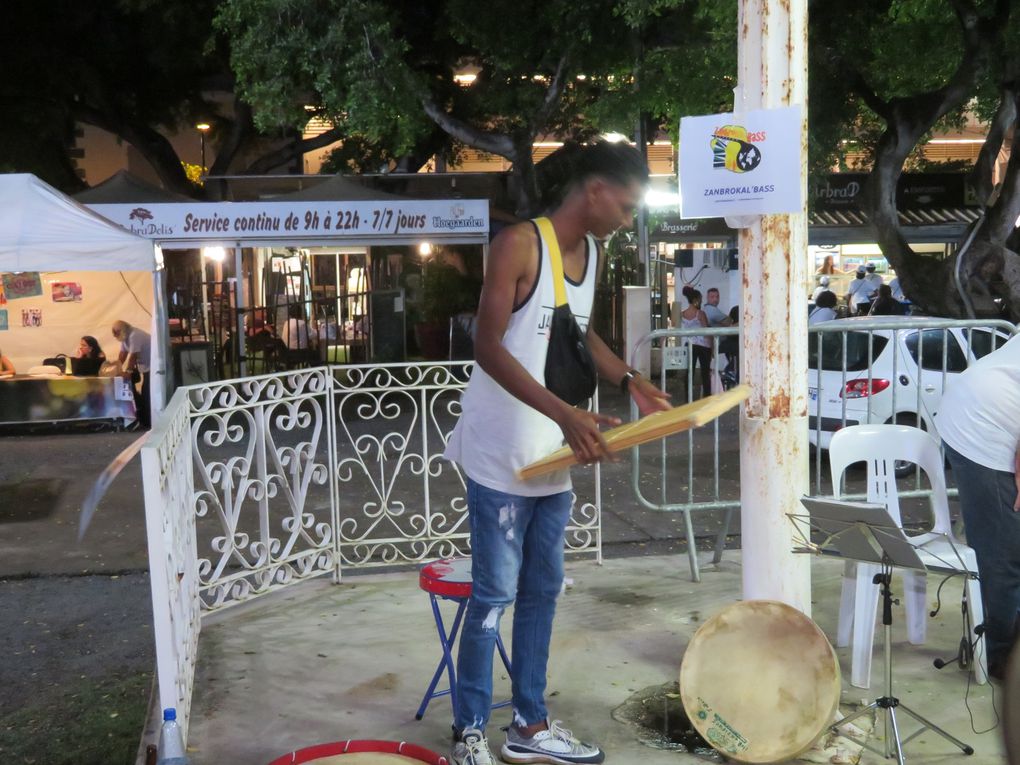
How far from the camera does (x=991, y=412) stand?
14.0 ft

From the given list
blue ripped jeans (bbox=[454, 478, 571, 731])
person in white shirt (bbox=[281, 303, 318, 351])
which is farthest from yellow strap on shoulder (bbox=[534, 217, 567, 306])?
person in white shirt (bbox=[281, 303, 318, 351])

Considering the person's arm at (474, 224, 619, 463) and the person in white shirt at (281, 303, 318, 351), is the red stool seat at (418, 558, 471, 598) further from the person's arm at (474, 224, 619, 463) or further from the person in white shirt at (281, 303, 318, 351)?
the person in white shirt at (281, 303, 318, 351)

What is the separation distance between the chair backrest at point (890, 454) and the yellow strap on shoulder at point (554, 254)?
194 centimetres

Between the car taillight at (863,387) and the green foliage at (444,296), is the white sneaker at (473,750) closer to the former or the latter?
the car taillight at (863,387)

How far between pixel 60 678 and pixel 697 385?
1147 centimetres

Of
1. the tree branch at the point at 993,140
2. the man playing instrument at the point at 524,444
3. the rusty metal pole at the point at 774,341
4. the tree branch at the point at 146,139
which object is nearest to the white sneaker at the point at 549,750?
the man playing instrument at the point at 524,444

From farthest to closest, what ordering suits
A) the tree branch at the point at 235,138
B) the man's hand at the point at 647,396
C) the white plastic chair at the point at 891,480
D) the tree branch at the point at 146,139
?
the tree branch at the point at 235,138 < the tree branch at the point at 146,139 < the white plastic chair at the point at 891,480 < the man's hand at the point at 647,396

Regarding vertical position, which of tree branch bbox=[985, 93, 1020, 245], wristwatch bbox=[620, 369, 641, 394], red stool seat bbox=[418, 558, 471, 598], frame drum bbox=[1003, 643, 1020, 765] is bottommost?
red stool seat bbox=[418, 558, 471, 598]

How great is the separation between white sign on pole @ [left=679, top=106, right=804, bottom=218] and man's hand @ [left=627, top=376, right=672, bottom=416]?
0.73m

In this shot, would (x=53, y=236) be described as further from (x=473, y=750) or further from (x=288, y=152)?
(x=288, y=152)

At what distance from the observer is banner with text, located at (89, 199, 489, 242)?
15.3 metres

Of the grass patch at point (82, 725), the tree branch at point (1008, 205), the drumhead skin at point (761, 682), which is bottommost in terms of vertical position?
the grass patch at point (82, 725)

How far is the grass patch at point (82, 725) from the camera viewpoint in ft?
15.2

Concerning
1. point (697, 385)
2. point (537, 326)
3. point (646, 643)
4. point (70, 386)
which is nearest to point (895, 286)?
point (697, 385)
